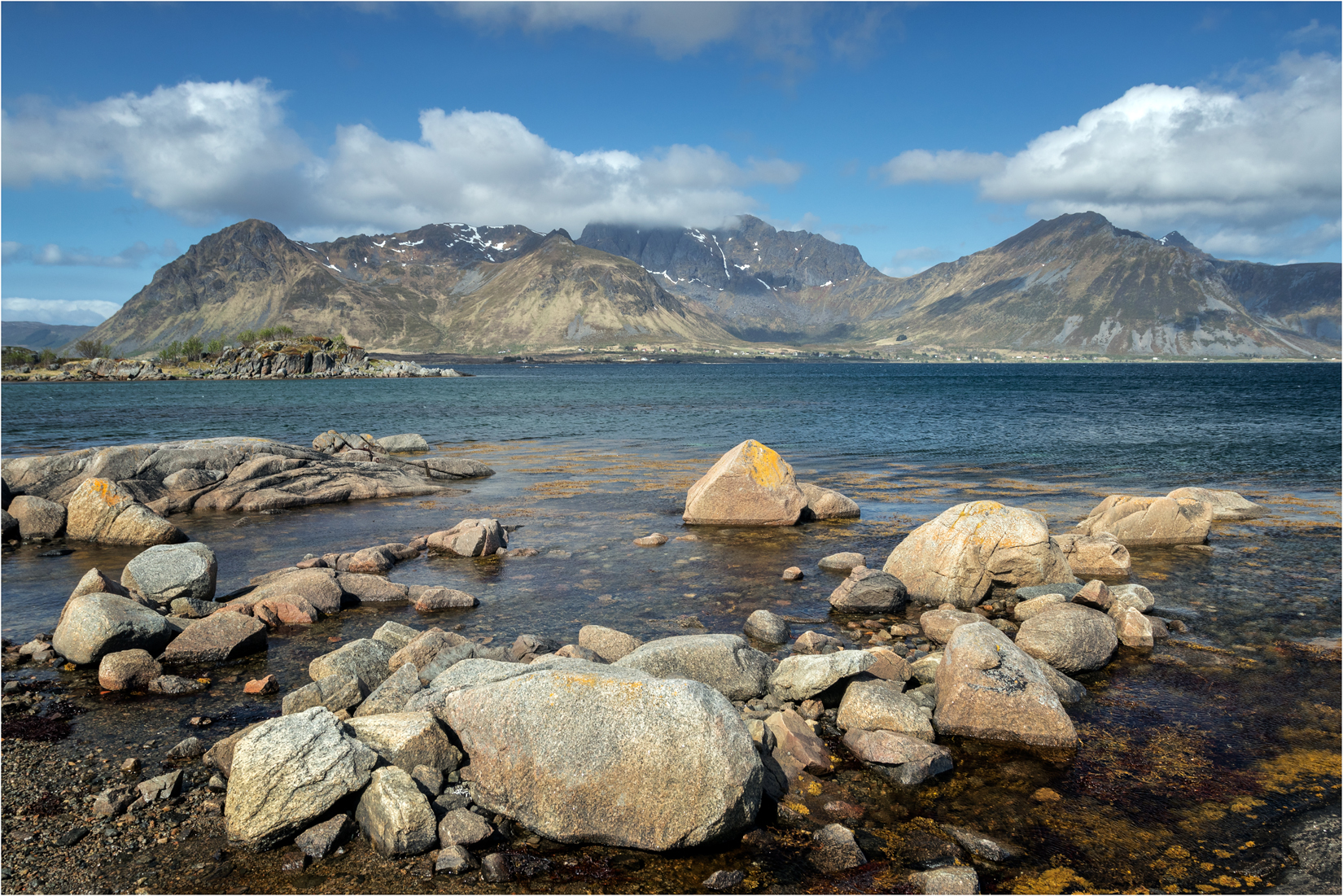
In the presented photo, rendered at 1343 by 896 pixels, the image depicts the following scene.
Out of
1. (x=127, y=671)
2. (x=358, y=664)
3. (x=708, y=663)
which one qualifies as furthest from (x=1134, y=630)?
(x=127, y=671)

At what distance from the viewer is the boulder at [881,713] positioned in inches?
375

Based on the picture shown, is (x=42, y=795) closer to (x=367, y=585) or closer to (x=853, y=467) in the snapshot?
(x=367, y=585)

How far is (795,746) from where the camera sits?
28.9 ft

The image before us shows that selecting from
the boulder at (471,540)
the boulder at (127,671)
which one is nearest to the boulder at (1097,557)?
the boulder at (471,540)

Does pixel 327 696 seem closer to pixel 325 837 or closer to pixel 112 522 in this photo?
pixel 325 837

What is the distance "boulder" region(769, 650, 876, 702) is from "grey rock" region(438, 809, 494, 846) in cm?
467

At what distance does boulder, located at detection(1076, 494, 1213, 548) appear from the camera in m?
19.3

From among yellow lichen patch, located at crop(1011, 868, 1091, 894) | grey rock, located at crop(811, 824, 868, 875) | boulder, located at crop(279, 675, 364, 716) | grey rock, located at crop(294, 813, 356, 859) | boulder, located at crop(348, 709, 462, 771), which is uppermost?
boulder, located at crop(348, 709, 462, 771)

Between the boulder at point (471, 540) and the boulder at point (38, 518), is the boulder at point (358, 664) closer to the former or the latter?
the boulder at point (471, 540)

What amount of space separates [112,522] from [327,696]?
54.4 ft

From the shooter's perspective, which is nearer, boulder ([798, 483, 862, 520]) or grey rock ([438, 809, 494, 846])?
grey rock ([438, 809, 494, 846])

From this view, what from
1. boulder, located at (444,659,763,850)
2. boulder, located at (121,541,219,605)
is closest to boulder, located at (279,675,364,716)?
boulder, located at (444,659,763,850)

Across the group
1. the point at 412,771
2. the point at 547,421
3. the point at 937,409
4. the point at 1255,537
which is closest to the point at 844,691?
the point at 412,771

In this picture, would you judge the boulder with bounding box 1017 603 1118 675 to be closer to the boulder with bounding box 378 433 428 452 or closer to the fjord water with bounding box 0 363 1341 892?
the fjord water with bounding box 0 363 1341 892
